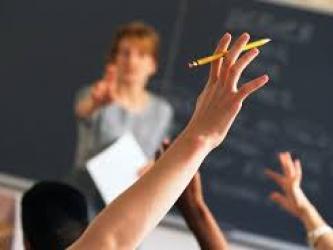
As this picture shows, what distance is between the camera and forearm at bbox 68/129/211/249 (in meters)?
0.86

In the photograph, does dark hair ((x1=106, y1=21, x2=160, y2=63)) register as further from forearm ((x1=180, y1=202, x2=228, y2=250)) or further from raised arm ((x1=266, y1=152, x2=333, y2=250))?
forearm ((x1=180, y1=202, x2=228, y2=250))

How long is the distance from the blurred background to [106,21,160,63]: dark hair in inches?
1.1

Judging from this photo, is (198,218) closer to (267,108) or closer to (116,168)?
(116,168)

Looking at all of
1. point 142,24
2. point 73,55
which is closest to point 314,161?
point 142,24

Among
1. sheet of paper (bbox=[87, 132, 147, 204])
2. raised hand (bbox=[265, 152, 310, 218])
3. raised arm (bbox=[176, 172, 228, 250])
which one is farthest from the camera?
sheet of paper (bbox=[87, 132, 147, 204])

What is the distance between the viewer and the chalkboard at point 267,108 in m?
3.02

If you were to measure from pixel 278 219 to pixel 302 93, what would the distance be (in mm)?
572

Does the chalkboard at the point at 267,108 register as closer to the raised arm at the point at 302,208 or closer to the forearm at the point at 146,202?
the raised arm at the point at 302,208

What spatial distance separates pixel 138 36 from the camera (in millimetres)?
3109

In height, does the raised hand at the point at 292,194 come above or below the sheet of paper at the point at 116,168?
above

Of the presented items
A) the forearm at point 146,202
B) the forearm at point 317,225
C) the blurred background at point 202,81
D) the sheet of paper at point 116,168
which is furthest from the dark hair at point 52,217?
the blurred background at point 202,81

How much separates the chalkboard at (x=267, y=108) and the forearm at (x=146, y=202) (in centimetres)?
220

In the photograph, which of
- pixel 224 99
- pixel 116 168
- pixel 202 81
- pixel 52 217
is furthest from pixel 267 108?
pixel 224 99

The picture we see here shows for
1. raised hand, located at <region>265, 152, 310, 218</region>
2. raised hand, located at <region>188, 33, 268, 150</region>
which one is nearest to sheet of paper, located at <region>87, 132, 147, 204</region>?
raised hand, located at <region>265, 152, 310, 218</region>
